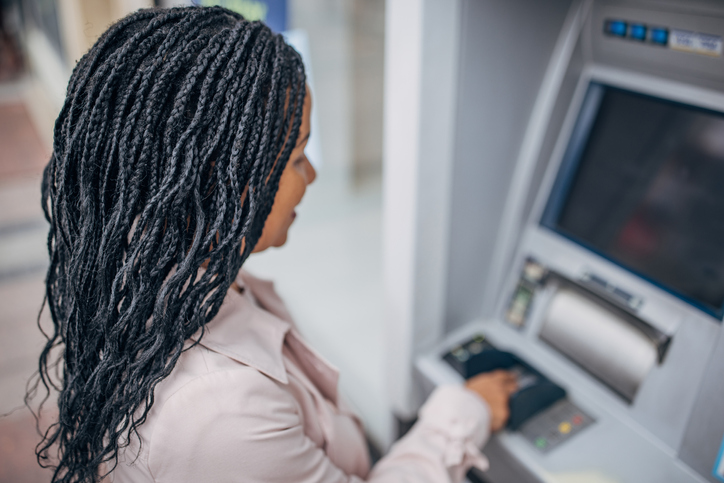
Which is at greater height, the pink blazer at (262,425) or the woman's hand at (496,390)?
the pink blazer at (262,425)

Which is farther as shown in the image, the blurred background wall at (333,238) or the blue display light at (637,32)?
the blurred background wall at (333,238)

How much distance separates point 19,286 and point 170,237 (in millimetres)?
2992

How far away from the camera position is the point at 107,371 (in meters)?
0.73

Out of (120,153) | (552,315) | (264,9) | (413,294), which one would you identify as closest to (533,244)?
(552,315)

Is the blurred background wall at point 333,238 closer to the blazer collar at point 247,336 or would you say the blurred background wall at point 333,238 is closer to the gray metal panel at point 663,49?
the blazer collar at point 247,336

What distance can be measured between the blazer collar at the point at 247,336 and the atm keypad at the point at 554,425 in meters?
0.64

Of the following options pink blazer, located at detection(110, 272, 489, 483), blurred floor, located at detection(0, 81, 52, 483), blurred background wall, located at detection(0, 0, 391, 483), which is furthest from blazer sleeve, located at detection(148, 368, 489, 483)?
blurred background wall, located at detection(0, 0, 391, 483)

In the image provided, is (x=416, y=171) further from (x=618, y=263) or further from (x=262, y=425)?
(x=262, y=425)

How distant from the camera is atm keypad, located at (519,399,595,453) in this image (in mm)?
1133

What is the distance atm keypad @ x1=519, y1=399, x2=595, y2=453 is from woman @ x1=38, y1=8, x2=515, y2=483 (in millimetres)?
580

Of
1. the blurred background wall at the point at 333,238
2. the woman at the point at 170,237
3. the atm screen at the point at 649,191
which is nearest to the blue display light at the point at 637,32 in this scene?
the atm screen at the point at 649,191

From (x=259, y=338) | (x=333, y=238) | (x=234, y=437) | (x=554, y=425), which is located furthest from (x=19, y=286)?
(x=554, y=425)

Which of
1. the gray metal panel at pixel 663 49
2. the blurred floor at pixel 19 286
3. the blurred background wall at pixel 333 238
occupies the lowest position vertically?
the blurred floor at pixel 19 286

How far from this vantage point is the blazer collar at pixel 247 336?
79 centimetres
